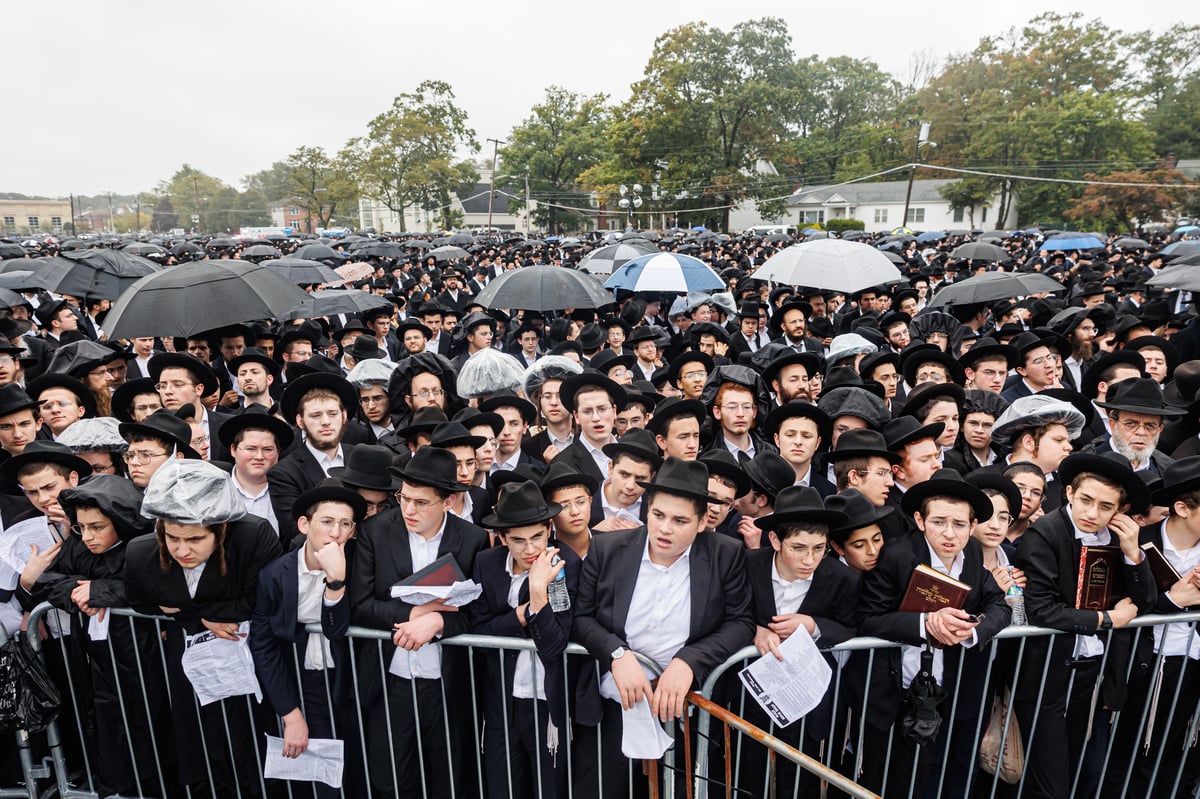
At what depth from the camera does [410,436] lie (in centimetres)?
478

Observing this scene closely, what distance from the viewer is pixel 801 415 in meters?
4.61

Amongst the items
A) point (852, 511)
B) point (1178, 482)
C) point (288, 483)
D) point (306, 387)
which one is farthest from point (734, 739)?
point (306, 387)

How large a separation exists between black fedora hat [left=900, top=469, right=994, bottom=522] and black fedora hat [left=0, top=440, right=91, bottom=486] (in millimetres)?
4500

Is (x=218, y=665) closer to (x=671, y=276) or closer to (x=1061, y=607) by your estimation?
(x=1061, y=607)

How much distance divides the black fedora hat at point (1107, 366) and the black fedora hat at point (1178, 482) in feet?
9.18

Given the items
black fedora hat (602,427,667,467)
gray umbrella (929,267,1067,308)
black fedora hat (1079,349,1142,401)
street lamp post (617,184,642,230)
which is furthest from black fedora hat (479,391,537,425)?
street lamp post (617,184,642,230)

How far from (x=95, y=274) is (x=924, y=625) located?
10.8 metres

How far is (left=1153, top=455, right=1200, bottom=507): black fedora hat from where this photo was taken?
10.9ft

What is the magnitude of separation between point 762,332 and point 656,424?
19.5ft

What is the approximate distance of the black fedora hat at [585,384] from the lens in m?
5.02

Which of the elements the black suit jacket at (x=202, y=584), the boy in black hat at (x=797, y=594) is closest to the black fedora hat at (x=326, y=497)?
the black suit jacket at (x=202, y=584)

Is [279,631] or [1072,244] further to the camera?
[1072,244]

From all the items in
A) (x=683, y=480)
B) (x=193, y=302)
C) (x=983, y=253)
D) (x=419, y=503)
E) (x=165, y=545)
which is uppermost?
(x=983, y=253)

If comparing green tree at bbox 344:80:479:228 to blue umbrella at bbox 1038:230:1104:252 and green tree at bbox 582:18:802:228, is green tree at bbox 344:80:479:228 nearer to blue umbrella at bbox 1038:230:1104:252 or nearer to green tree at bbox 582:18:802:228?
green tree at bbox 582:18:802:228
